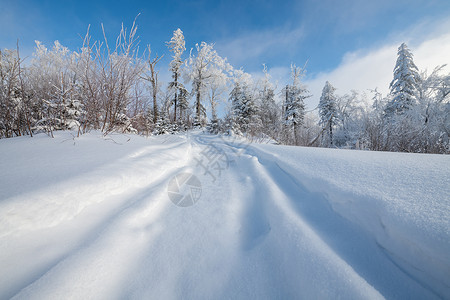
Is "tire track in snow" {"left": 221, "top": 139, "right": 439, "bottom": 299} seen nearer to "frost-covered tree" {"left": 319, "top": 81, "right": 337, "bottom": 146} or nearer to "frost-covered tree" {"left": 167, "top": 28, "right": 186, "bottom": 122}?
"frost-covered tree" {"left": 167, "top": 28, "right": 186, "bottom": 122}

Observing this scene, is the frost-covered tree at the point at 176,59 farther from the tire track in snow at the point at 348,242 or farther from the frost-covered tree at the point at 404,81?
the frost-covered tree at the point at 404,81

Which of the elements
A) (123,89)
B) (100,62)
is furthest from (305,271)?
(100,62)

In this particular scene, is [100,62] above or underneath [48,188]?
above

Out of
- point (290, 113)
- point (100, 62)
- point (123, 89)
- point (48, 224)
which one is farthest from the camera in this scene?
point (290, 113)

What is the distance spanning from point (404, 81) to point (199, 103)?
16314 mm

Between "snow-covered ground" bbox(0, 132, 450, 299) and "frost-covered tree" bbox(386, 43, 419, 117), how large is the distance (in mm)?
16645

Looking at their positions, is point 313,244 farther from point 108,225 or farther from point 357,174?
point 108,225

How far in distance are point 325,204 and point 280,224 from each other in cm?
37

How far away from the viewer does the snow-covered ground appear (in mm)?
571

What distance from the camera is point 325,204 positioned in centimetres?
104

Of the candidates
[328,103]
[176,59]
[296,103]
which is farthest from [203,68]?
[328,103]

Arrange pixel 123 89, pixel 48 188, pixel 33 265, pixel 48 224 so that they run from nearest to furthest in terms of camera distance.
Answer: pixel 33 265 < pixel 48 224 < pixel 48 188 < pixel 123 89

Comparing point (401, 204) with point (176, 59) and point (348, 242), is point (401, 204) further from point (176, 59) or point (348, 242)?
point (176, 59)

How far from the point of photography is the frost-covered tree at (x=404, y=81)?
11.8 metres
